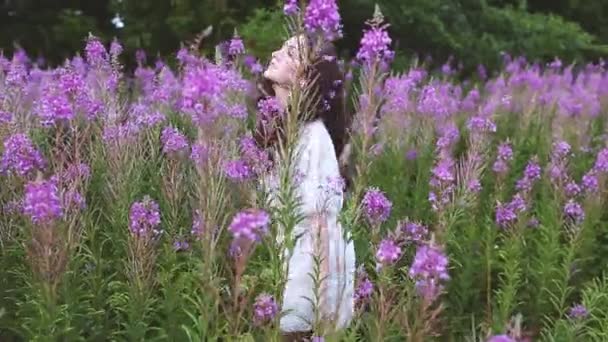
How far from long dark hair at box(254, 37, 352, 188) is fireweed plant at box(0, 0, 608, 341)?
9cm

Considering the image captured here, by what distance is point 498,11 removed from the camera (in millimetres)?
12062

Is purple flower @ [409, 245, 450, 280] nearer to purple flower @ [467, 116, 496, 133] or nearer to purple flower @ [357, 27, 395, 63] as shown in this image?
purple flower @ [357, 27, 395, 63]

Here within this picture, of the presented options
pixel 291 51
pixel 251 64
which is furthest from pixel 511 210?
pixel 251 64

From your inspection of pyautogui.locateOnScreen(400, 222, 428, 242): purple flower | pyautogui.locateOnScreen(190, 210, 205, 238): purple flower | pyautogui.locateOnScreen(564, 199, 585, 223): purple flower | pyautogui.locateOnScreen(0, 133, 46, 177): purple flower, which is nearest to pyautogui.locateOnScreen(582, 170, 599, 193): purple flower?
pyautogui.locateOnScreen(564, 199, 585, 223): purple flower

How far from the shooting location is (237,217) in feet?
8.21

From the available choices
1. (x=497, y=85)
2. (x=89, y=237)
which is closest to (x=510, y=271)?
(x=89, y=237)

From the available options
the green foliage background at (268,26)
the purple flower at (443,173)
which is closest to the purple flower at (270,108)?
the purple flower at (443,173)

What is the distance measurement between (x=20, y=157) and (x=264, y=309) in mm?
1339

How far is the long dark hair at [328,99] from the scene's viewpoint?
3980mm

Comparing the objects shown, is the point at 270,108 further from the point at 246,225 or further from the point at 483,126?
the point at 483,126

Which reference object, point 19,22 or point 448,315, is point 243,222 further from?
point 19,22

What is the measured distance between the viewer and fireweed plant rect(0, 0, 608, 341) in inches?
124

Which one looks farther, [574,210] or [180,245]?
[574,210]

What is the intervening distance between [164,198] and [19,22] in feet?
26.3
